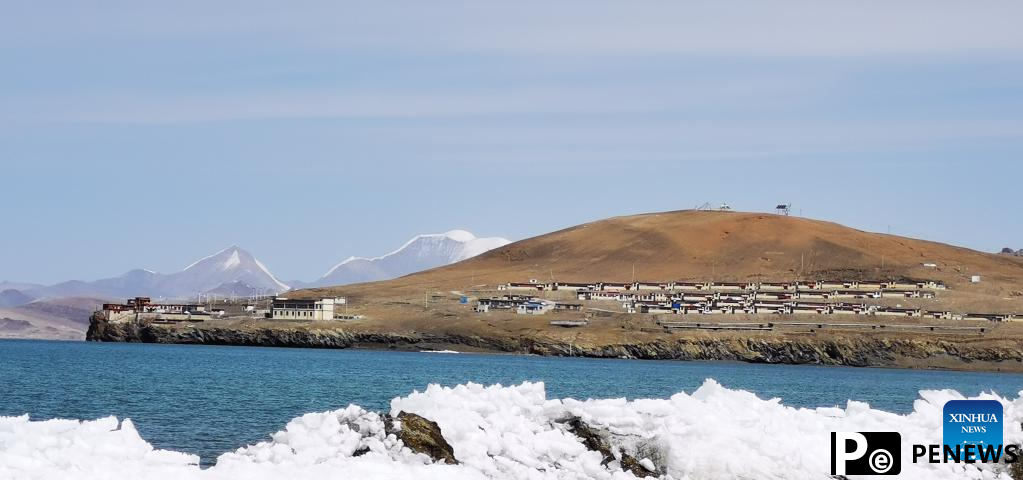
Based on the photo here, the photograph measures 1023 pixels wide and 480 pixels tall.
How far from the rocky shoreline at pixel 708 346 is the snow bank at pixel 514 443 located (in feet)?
377

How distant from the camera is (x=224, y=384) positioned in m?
63.3

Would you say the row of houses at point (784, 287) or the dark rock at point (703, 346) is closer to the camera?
the dark rock at point (703, 346)

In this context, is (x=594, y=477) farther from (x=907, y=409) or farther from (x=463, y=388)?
(x=907, y=409)

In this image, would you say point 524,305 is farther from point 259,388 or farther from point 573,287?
point 259,388

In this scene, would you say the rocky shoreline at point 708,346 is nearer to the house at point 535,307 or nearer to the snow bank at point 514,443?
the house at point 535,307

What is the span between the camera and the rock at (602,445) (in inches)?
1007

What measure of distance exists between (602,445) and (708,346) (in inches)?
4945

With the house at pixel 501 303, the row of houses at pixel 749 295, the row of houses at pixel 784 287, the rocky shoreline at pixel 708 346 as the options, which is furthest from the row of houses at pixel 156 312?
the row of houses at pixel 749 295

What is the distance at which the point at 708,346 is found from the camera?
14962 centimetres

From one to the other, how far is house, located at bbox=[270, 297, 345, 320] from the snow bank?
147575 mm

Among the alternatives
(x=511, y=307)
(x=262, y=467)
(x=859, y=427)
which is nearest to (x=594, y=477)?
(x=262, y=467)

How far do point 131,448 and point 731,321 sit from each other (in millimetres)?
142055

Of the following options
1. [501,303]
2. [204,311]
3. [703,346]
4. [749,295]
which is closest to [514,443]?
[703,346]

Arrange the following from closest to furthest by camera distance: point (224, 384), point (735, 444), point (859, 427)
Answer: point (735, 444), point (859, 427), point (224, 384)
